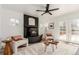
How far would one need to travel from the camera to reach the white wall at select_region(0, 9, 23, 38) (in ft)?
7.14

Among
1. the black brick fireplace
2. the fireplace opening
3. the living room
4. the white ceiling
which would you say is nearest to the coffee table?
the living room

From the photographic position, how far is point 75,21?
89.9 inches

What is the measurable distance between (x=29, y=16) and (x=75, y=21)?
1117 millimetres

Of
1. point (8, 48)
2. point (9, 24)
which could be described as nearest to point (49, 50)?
point (8, 48)

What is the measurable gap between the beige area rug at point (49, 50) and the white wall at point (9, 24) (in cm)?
43

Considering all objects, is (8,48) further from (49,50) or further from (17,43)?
(49,50)

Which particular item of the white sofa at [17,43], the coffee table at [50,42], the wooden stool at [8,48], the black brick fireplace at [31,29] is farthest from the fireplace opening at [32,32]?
the wooden stool at [8,48]

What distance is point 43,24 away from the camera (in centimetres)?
233

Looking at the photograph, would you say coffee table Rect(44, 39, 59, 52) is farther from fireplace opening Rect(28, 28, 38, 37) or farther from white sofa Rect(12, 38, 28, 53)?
white sofa Rect(12, 38, 28, 53)

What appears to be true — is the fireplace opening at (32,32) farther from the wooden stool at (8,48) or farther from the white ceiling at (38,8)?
the wooden stool at (8,48)

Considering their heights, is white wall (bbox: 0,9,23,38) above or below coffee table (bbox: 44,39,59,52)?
above

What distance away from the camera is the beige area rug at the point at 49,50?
225 centimetres
